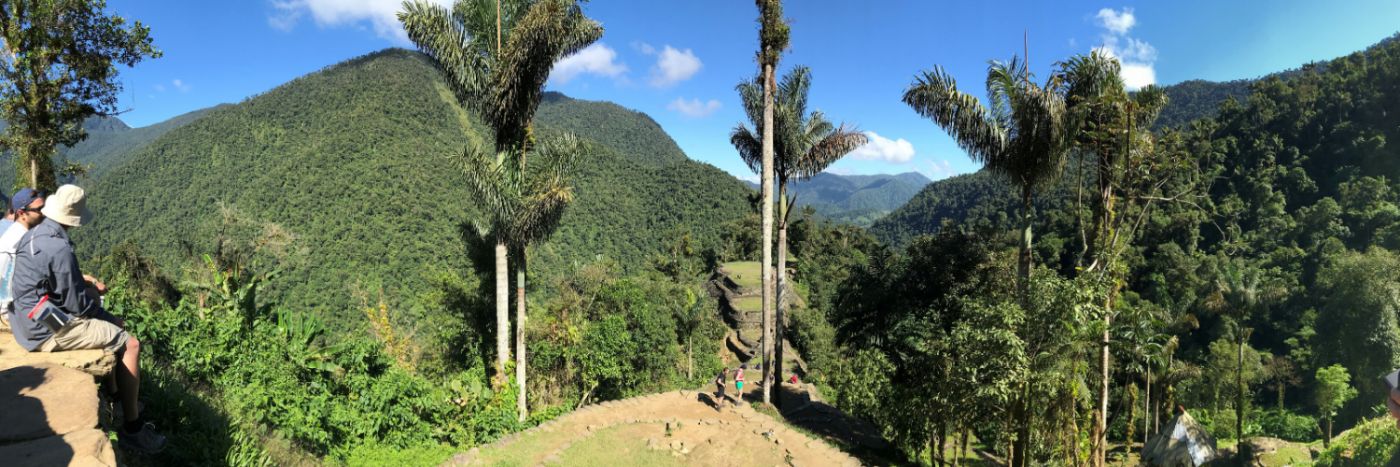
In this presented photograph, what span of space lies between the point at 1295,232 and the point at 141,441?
63133mm

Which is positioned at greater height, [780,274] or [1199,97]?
[1199,97]

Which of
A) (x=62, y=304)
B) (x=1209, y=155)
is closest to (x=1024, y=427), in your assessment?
(x=62, y=304)

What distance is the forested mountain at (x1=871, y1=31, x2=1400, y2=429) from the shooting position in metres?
27.3

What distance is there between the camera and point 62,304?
11.5 feet

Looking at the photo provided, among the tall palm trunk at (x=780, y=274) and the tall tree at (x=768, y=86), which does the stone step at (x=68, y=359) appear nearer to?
the tall tree at (x=768, y=86)

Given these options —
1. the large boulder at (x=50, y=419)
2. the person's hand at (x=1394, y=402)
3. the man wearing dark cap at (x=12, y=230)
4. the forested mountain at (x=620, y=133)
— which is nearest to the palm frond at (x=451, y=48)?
the man wearing dark cap at (x=12, y=230)

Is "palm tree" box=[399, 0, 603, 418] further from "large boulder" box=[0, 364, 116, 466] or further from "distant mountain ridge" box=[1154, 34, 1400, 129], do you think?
"distant mountain ridge" box=[1154, 34, 1400, 129]

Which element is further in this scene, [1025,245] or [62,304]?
[1025,245]

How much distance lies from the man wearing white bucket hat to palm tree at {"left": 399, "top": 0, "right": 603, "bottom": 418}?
6172mm

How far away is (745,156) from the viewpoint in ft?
43.0

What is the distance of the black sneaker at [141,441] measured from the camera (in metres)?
3.79

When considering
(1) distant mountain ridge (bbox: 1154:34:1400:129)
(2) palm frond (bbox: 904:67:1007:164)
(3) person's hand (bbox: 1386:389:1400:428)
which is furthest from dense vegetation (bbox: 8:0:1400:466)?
(1) distant mountain ridge (bbox: 1154:34:1400:129)

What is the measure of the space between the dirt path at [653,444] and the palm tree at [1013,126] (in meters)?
3.35

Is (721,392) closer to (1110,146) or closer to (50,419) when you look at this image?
(1110,146)
